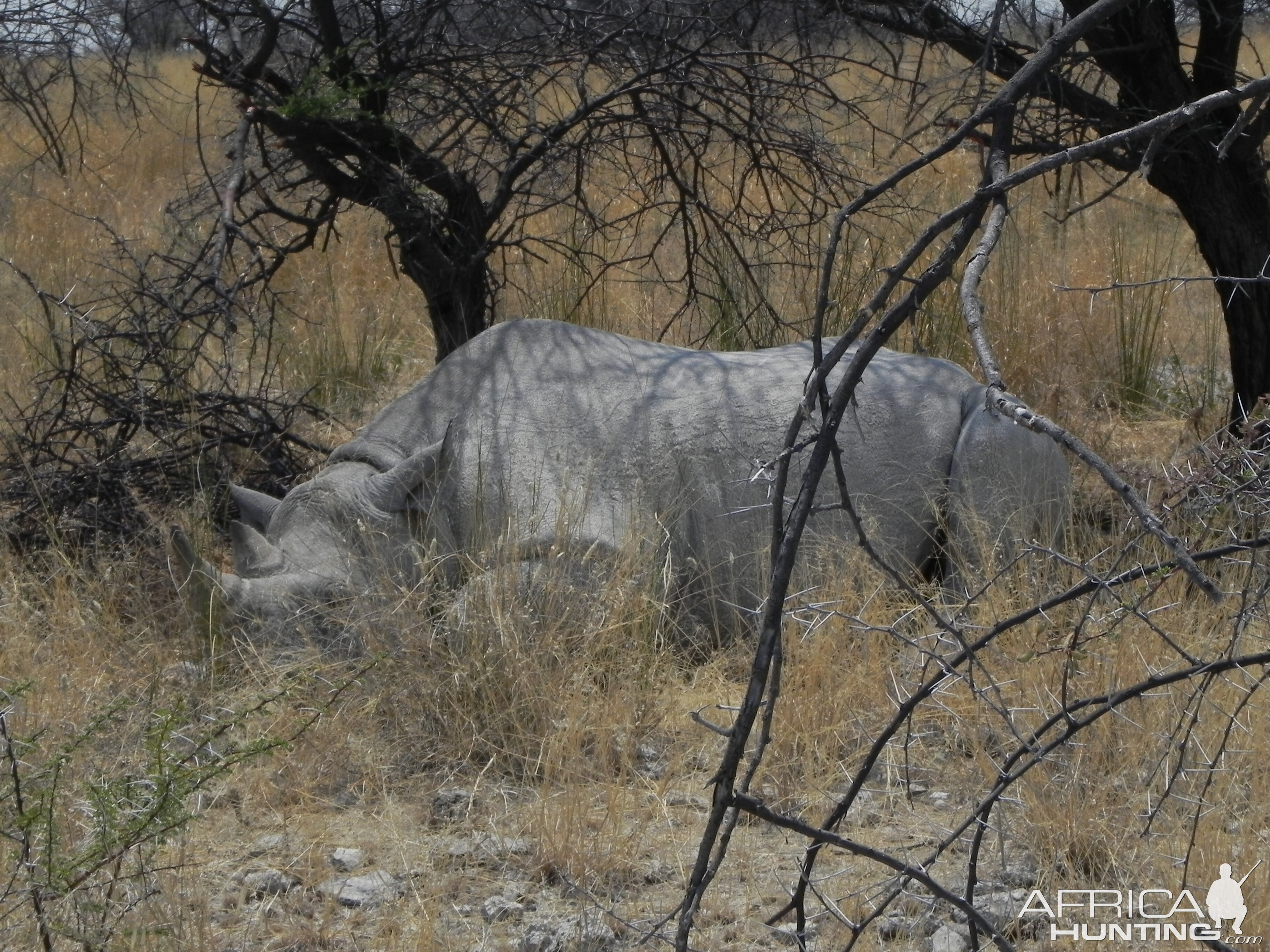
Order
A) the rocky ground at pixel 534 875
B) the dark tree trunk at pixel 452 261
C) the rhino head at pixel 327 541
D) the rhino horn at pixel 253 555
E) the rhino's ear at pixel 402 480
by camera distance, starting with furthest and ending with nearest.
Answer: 1. the dark tree trunk at pixel 452 261
2. the rhino's ear at pixel 402 480
3. the rhino horn at pixel 253 555
4. the rhino head at pixel 327 541
5. the rocky ground at pixel 534 875

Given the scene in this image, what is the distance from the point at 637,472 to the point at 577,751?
1.34m

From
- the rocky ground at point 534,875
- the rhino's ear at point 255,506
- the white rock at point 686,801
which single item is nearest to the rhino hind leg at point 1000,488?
the rocky ground at point 534,875

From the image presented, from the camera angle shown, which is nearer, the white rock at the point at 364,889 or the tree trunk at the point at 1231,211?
the white rock at the point at 364,889

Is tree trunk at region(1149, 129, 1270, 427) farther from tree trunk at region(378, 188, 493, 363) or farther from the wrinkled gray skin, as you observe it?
tree trunk at region(378, 188, 493, 363)

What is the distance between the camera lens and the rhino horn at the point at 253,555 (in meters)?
4.41

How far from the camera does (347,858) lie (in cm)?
345

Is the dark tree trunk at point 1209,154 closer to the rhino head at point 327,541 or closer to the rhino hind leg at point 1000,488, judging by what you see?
the rhino hind leg at point 1000,488

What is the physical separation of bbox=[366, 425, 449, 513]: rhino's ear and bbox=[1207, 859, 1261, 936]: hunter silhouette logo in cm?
268

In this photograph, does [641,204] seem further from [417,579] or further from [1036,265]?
[1036,265]


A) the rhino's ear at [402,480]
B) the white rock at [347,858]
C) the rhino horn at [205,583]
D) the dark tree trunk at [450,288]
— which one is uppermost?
the dark tree trunk at [450,288]

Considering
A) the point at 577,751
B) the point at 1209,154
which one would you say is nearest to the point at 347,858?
the point at 577,751

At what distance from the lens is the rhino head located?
4.26m

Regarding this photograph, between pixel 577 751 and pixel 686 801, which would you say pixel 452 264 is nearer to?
pixel 577 751

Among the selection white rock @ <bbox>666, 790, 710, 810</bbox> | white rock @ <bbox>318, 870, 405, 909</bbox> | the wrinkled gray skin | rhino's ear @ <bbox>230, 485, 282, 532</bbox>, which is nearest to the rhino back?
the wrinkled gray skin
